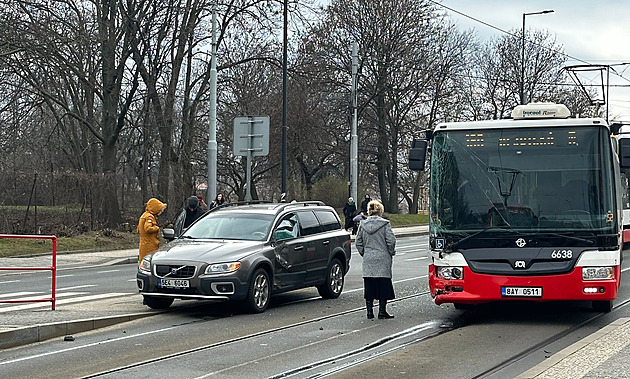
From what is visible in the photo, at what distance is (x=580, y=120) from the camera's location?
40.0 feet

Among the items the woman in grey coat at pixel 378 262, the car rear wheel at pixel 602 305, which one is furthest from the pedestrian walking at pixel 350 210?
the car rear wheel at pixel 602 305

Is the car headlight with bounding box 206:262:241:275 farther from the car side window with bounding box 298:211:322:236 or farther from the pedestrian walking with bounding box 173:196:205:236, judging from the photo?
the pedestrian walking with bounding box 173:196:205:236

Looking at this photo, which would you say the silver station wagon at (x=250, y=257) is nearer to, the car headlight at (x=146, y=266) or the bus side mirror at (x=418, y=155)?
the car headlight at (x=146, y=266)

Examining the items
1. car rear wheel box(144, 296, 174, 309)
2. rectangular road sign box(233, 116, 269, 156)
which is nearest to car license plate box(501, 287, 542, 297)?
car rear wheel box(144, 296, 174, 309)

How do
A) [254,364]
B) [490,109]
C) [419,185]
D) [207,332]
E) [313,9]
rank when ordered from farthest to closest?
[419,185]
[490,109]
[313,9]
[207,332]
[254,364]

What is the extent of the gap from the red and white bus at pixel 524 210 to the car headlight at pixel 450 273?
0.04ft

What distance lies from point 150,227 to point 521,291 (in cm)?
619

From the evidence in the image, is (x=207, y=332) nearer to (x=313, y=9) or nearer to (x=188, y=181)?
(x=313, y=9)

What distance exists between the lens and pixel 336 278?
50.1ft

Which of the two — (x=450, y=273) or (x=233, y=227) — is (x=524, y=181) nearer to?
(x=450, y=273)

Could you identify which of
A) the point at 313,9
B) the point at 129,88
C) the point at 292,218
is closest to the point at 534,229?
the point at 292,218

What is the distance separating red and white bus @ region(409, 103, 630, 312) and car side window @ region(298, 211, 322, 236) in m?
3.01

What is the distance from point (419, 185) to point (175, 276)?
51.6 meters

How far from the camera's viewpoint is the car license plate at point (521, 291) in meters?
11.4
